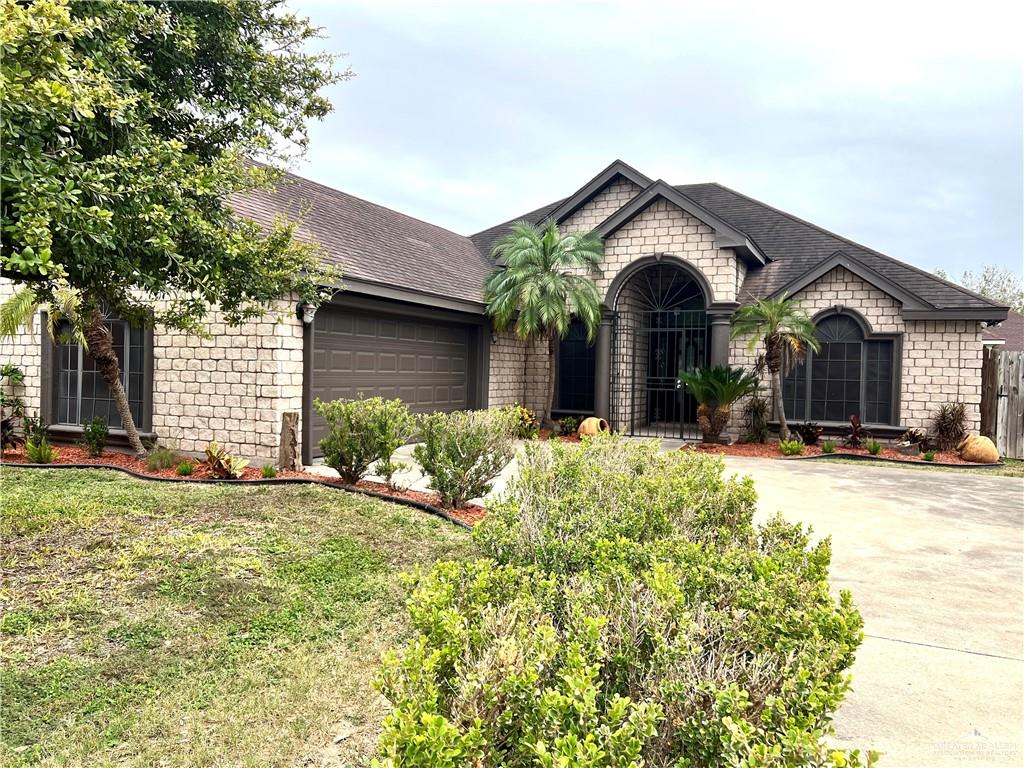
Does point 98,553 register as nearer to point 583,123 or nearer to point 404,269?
point 404,269

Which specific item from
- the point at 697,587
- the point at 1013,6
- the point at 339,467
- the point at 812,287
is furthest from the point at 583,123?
the point at 697,587

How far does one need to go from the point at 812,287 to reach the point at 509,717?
1509 centimetres

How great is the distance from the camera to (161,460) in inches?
369

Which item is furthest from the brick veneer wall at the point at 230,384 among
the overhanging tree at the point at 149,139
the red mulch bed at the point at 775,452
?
the red mulch bed at the point at 775,452

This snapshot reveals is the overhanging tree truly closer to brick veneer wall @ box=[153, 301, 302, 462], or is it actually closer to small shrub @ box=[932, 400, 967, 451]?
brick veneer wall @ box=[153, 301, 302, 462]

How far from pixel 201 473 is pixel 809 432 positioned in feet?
39.9

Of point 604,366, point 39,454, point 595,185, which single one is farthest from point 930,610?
point 595,185

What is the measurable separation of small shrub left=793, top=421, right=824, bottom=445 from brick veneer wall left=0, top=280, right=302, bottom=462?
35.3 feet

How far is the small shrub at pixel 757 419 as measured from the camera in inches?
576

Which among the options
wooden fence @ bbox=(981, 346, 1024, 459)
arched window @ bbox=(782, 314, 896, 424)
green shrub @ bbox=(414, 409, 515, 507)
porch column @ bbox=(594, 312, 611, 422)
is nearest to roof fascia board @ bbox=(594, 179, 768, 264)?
porch column @ bbox=(594, 312, 611, 422)

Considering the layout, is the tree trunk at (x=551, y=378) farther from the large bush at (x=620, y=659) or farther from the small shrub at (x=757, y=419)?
the large bush at (x=620, y=659)

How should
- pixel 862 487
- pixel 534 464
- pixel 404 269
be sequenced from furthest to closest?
pixel 404 269
pixel 862 487
pixel 534 464

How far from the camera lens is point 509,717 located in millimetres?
1792

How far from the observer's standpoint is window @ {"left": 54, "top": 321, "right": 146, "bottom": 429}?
11.1 meters
